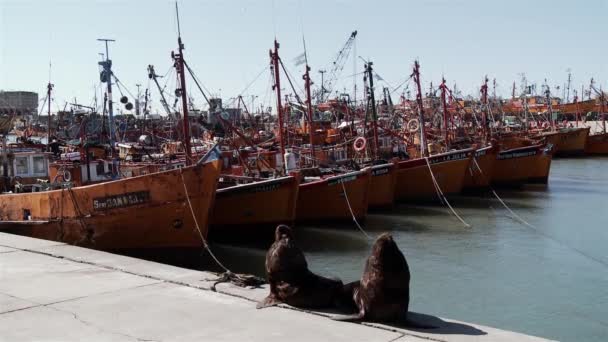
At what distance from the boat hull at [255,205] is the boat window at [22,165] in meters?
5.55

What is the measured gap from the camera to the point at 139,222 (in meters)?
16.2

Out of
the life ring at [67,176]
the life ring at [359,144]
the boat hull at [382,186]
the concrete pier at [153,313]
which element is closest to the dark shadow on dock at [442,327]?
the concrete pier at [153,313]

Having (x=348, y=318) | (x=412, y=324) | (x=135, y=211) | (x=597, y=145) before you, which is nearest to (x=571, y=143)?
(x=597, y=145)

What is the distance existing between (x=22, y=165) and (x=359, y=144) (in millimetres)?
13452

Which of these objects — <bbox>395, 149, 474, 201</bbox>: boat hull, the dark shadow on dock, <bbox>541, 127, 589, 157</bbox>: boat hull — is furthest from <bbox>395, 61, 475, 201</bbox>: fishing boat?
<bbox>541, 127, 589, 157</bbox>: boat hull

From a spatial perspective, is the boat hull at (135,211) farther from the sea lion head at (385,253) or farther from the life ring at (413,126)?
the life ring at (413,126)

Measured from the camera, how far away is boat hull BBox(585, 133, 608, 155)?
59469mm

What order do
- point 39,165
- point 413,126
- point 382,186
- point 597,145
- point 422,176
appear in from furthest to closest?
point 597,145 → point 413,126 → point 422,176 → point 382,186 → point 39,165

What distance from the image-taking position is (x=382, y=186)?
25906 mm

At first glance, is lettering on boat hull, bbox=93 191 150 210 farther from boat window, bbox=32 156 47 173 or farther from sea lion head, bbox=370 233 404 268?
sea lion head, bbox=370 233 404 268

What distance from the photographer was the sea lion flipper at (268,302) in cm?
787

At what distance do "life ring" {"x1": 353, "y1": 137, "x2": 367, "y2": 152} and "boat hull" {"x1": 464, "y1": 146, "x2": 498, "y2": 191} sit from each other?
628cm

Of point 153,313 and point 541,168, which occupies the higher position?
point 541,168

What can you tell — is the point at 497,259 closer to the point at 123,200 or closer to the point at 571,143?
the point at 123,200
